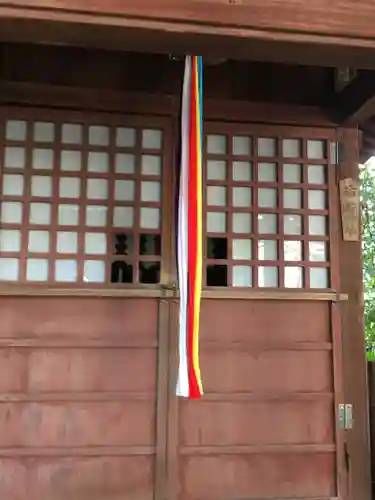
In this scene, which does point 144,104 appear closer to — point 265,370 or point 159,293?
point 159,293

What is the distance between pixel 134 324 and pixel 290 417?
116 centimetres

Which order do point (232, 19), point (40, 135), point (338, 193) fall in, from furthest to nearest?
point (338, 193) < point (40, 135) < point (232, 19)

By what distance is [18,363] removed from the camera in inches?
153

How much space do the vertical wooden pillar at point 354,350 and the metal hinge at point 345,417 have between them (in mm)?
34

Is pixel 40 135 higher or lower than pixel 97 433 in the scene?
higher

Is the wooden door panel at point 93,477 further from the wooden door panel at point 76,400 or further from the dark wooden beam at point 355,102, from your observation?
the dark wooden beam at point 355,102

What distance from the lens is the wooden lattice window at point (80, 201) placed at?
4.01 meters

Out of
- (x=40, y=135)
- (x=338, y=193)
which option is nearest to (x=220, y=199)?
(x=338, y=193)

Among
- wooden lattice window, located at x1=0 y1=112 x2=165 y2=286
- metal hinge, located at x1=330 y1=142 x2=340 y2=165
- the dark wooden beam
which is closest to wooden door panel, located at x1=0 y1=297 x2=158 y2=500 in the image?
wooden lattice window, located at x1=0 y1=112 x2=165 y2=286

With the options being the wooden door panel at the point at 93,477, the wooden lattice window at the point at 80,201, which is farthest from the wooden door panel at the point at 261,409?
the wooden lattice window at the point at 80,201

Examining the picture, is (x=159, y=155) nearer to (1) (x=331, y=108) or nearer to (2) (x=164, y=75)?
(2) (x=164, y=75)

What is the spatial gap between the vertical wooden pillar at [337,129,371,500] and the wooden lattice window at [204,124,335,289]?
12 cm

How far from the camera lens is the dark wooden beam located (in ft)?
13.7

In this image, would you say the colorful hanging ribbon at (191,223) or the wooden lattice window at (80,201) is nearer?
the colorful hanging ribbon at (191,223)
